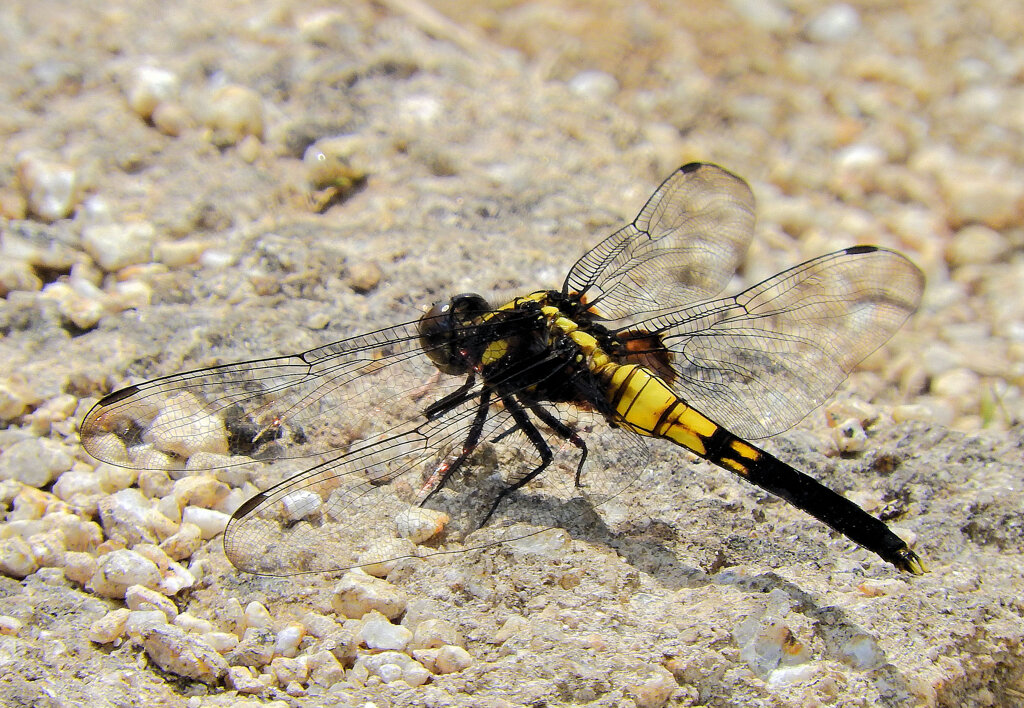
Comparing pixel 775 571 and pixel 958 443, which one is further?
pixel 958 443

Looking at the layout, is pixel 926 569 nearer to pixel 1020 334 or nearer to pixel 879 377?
pixel 879 377

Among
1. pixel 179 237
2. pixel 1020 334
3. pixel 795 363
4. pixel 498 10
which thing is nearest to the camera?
pixel 795 363

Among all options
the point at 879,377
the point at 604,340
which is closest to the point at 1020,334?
the point at 879,377

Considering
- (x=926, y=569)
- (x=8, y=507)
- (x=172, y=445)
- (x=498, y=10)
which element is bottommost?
(x=8, y=507)

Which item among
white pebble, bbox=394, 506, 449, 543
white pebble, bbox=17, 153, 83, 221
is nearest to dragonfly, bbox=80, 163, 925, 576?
white pebble, bbox=394, 506, 449, 543

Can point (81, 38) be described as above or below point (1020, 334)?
above

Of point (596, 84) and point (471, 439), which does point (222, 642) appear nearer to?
point (471, 439)

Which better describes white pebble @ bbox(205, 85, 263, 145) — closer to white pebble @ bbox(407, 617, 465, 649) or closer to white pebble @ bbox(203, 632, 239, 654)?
white pebble @ bbox(203, 632, 239, 654)

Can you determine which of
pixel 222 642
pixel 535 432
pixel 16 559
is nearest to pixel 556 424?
pixel 535 432
